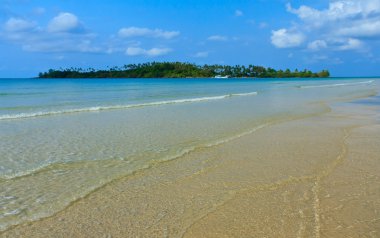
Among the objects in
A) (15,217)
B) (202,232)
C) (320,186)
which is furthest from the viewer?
(320,186)

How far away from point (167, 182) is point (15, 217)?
8.58ft

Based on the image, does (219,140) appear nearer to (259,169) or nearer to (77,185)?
(259,169)

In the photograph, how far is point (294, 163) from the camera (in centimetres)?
782

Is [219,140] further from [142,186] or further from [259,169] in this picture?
[142,186]

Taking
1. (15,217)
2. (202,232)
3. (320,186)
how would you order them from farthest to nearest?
(320,186)
(15,217)
(202,232)

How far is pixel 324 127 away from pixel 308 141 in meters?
3.53

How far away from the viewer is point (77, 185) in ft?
20.7

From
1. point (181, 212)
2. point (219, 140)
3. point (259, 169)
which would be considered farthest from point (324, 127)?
point (181, 212)

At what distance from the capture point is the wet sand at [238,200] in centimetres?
450

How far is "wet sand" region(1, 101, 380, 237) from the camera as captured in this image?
4500 mm

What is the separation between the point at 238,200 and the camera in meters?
5.55

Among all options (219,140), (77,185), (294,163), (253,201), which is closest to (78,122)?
(219,140)

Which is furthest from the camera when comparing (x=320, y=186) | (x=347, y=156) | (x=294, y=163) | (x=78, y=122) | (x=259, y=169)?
(x=78, y=122)

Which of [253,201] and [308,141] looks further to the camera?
[308,141]
